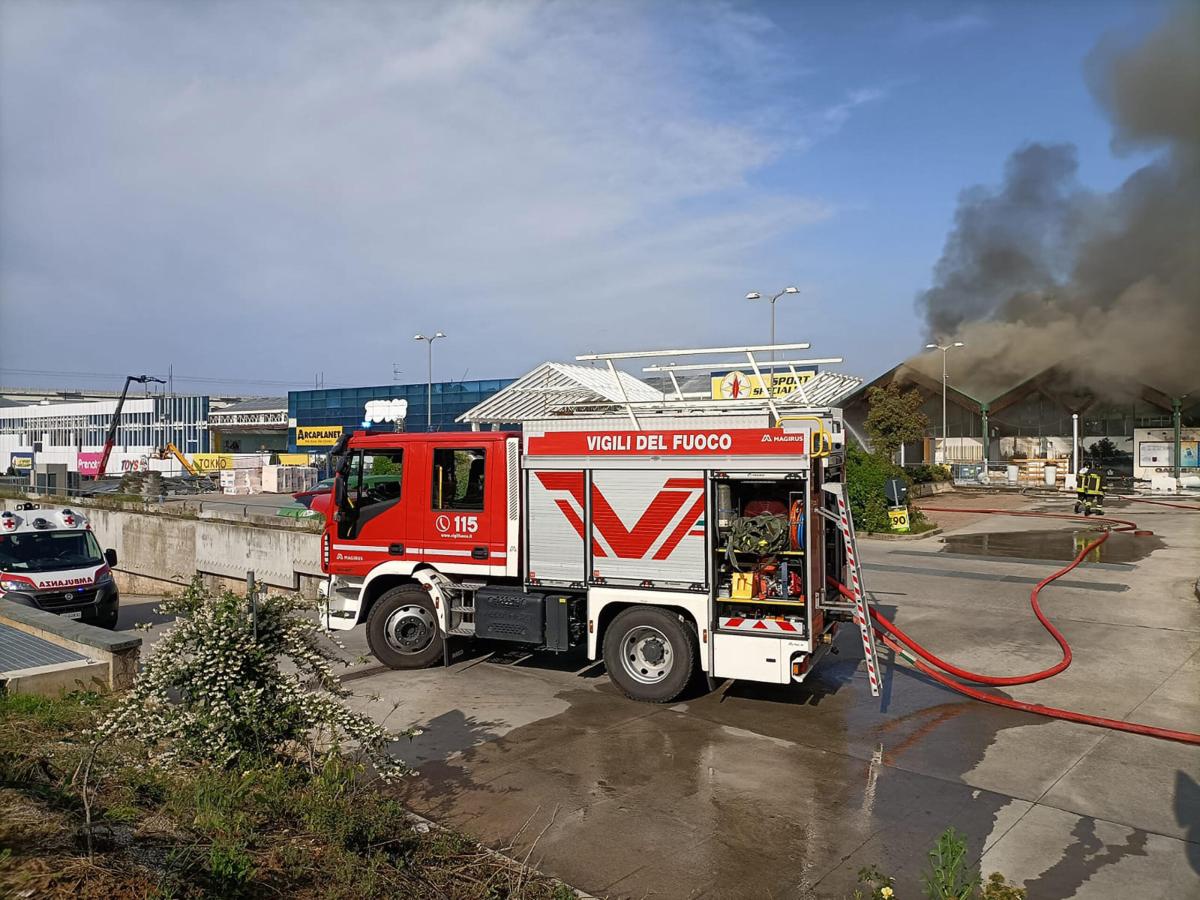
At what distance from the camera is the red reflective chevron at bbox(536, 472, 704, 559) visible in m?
8.44

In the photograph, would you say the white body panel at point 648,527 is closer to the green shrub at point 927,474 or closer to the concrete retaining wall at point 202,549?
the concrete retaining wall at point 202,549

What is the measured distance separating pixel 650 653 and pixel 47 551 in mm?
11852

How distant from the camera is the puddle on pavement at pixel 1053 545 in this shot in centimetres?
1872

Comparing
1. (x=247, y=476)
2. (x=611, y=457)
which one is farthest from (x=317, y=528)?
(x=247, y=476)

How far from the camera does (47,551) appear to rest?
14.9m

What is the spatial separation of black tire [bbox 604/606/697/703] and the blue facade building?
47165 mm

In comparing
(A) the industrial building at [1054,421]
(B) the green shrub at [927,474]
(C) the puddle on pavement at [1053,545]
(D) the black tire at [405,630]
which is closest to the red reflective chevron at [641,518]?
(D) the black tire at [405,630]

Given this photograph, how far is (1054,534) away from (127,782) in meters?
22.8

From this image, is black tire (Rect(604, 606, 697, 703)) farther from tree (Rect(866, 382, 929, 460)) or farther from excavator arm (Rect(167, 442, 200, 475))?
excavator arm (Rect(167, 442, 200, 475))

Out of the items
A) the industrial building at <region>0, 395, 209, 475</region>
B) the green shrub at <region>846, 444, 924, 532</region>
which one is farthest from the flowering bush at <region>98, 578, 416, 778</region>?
the industrial building at <region>0, 395, 209, 475</region>

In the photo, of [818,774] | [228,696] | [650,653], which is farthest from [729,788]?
[228,696]

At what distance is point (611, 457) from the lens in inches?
345

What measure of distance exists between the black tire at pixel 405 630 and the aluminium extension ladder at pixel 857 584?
4577 millimetres

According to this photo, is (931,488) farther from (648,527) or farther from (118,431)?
(118,431)
